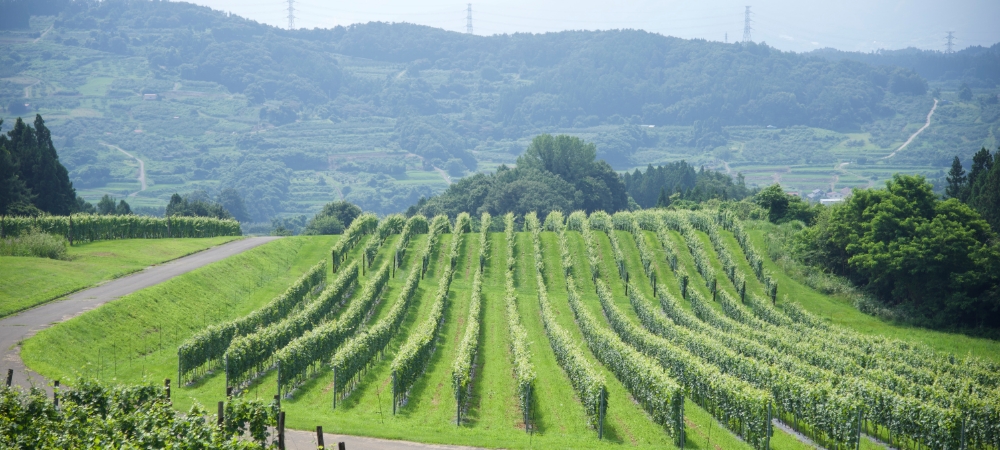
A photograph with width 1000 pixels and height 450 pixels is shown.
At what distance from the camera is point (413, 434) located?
102 feet

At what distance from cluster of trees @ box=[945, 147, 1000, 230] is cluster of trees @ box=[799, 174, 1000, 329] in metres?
22.9

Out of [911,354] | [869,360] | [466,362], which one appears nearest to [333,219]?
[466,362]

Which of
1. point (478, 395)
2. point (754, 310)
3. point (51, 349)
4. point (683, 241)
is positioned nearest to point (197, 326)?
point (51, 349)

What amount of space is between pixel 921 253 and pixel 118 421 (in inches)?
2217

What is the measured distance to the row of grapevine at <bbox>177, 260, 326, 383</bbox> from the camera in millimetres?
37688

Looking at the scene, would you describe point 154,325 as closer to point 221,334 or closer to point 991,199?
point 221,334

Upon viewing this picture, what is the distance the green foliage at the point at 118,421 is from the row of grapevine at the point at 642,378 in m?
16.1

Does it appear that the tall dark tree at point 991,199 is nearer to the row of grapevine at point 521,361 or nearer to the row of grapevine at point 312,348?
the row of grapevine at point 521,361

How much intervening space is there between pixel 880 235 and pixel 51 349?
59.5 m

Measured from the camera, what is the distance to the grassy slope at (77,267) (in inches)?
1820

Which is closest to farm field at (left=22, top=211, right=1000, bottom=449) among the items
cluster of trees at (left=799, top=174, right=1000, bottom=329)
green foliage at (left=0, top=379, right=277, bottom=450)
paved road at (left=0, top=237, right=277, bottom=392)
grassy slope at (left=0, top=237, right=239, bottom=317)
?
paved road at (left=0, top=237, right=277, bottom=392)

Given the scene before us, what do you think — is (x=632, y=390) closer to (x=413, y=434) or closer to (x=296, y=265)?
(x=413, y=434)

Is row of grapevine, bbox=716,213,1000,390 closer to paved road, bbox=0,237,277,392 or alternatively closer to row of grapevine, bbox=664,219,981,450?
row of grapevine, bbox=664,219,981,450

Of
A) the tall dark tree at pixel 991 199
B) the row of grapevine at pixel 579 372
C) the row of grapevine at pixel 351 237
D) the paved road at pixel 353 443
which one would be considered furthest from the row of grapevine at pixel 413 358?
the tall dark tree at pixel 991 199
